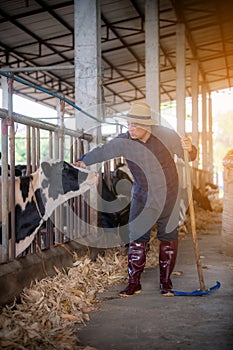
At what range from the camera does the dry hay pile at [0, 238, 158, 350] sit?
2.83 meters

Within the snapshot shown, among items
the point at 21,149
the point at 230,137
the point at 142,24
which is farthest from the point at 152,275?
the point at 230,137

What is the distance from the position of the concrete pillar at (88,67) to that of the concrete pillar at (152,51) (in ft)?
16.6

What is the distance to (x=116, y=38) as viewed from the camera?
1551 centimetres

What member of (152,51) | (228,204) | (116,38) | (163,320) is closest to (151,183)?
(163,320)

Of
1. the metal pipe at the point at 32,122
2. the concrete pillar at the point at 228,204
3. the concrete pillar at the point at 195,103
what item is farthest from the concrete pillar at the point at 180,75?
the metal pipe at the point at 32,122

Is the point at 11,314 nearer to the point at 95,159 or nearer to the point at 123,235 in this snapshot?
the point at 95,159

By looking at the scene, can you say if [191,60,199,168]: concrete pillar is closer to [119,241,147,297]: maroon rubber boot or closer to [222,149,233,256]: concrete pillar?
[222,149,233,256]: concrete pillar

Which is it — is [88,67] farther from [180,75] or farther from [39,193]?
[180,75]

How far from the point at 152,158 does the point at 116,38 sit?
11988 millimetres

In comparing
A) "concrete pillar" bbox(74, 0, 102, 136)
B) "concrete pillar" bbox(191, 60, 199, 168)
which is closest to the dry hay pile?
"concrete pillar" bbox(74, 0, 102, 136)

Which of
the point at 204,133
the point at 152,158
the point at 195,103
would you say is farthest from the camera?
the point at 204,133

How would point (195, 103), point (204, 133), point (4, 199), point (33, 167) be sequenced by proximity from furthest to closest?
point (204, 133)
point (195, 103)
point (33, 167)
point (4, 199)

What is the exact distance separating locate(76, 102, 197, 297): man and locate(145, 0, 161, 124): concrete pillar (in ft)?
22.7

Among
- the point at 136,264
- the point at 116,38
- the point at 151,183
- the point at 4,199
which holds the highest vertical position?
the point at 116,38
